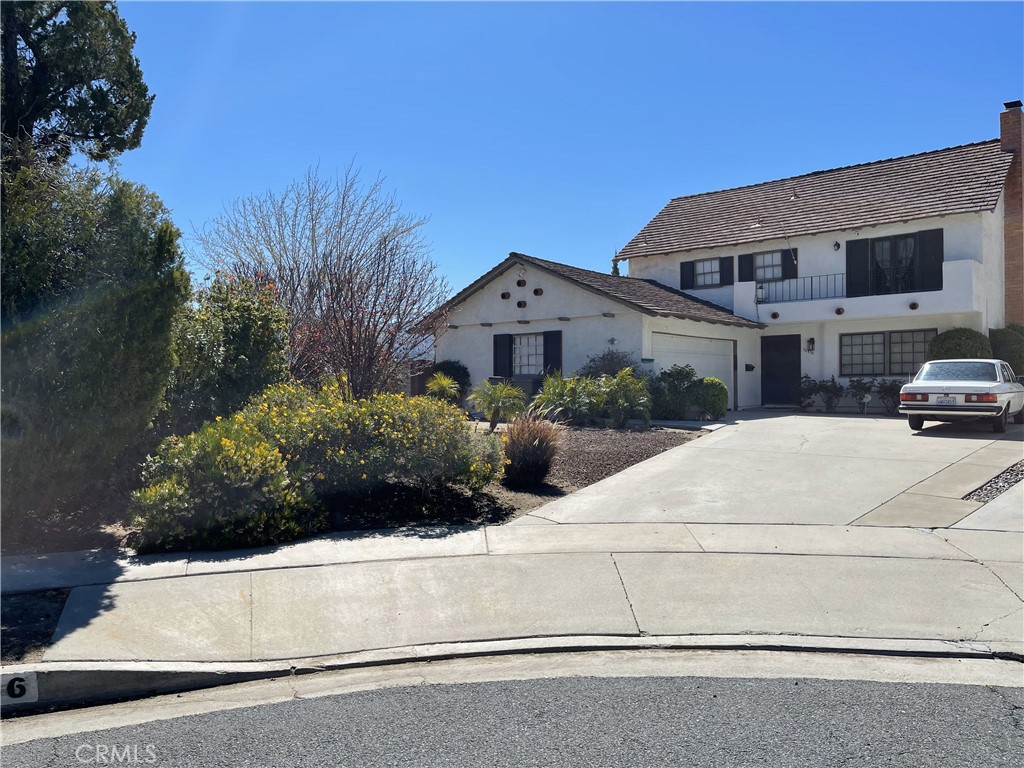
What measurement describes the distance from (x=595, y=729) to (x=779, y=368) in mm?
21675

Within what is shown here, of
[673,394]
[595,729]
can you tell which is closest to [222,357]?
[595,729]

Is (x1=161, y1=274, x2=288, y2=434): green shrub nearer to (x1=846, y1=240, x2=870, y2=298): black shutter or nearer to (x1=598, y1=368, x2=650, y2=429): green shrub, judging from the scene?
(x1=598, y1=368, x2=650, y2=429): green shrub

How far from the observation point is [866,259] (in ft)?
71.0

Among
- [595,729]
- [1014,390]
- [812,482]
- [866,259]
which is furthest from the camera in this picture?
[866,259]

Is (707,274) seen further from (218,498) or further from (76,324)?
(76,324)

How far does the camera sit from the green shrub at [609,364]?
61.7 ft

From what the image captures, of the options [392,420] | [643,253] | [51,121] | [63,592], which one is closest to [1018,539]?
[392,420]

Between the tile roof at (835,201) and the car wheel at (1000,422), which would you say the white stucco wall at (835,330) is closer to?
the tile roof at (835,201)

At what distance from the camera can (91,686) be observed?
14.7 feet

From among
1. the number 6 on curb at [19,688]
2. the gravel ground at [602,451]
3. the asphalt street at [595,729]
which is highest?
the gravel ground at [602,451]

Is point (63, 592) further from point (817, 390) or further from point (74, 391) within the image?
point (817, 390)

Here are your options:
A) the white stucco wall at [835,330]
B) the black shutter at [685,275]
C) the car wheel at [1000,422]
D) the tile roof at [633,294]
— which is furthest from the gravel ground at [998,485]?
the black shutter at [685,275]

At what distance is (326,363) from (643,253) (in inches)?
601

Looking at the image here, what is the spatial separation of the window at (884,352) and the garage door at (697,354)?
11.7 ft
